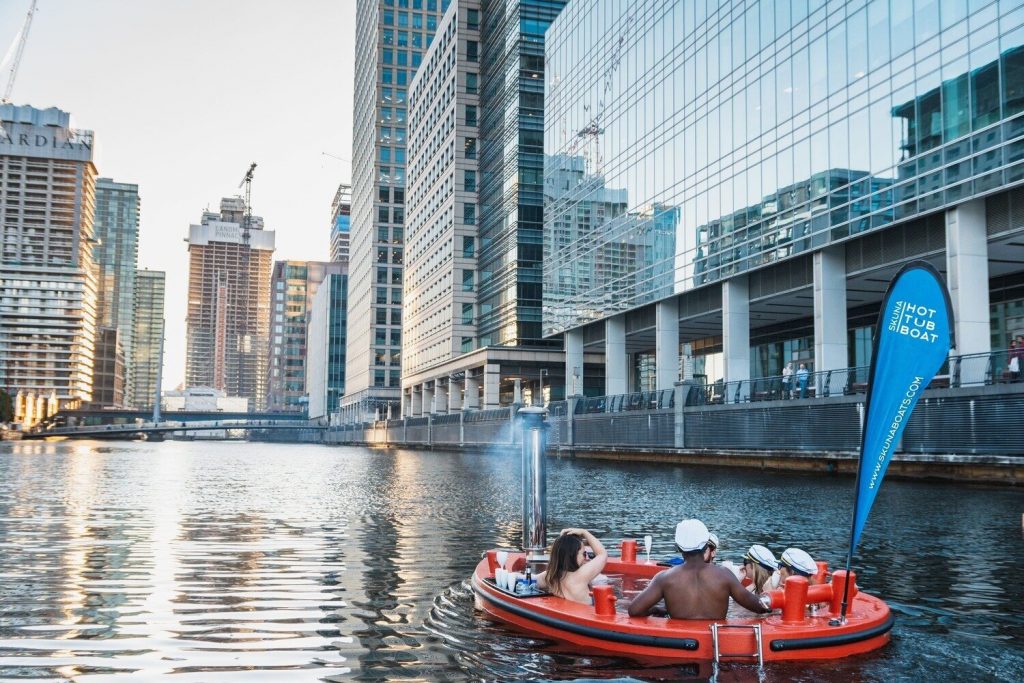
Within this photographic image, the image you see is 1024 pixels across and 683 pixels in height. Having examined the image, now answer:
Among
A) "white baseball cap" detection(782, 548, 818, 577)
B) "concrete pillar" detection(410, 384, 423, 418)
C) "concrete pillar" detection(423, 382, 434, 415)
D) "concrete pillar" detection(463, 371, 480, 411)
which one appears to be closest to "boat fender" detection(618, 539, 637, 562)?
"white baseball cap" detection(782, 548, 818, 577)

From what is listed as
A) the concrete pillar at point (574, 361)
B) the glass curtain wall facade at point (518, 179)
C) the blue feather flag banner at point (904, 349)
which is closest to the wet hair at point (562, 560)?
the blue feather flag banner at point (904, 349)

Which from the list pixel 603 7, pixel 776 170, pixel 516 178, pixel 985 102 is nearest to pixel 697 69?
pixel 776 170

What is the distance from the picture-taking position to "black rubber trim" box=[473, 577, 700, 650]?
8484 mm

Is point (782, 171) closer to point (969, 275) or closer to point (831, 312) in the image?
point (831, 312)

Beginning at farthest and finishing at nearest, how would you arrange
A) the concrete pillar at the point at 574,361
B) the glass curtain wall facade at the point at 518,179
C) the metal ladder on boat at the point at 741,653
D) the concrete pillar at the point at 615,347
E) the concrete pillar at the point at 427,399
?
the concrete pillar at the point at 427,399 < the glass curtain wall facade at the point at 518,179 < the concrete pillar at the point at 574,361 < the concrete pillar at the point at 615,347 < the metal ladder on boat at the point at 741,653

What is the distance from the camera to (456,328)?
4321 inches

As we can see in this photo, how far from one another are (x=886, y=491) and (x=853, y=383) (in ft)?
36.0

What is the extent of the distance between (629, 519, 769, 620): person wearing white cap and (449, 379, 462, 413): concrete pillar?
10027 centimetres

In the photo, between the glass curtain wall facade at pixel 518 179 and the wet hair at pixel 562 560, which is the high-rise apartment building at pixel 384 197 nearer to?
the glass curtain wall facade at pixel 518 179

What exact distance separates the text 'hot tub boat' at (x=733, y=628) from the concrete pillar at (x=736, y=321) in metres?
41.6

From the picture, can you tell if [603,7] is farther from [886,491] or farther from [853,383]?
[886,491]

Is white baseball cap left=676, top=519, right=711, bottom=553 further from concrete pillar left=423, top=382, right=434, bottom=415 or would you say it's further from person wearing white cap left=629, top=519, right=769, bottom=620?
concrete pillar left=423, top=382, right=434, bottom=415

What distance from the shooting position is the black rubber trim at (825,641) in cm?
846

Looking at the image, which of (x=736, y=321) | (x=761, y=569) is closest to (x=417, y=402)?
(x=736, y=321)
